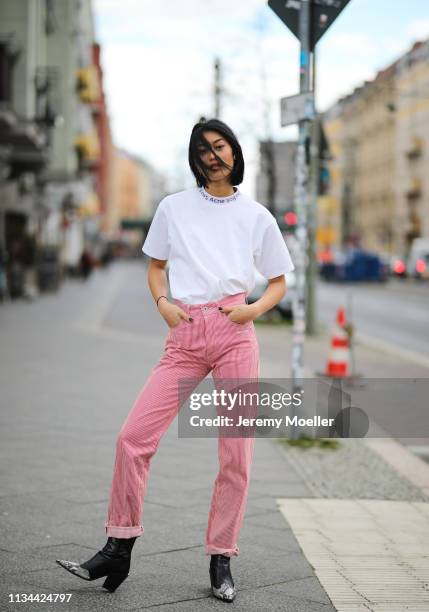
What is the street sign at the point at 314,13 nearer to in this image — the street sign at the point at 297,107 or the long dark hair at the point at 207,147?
the street sign at the point at 297,107

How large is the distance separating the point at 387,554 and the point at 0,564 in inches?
68.4

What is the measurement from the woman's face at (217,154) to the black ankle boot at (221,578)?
4.92ft

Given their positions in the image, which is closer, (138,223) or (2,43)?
(2,43)

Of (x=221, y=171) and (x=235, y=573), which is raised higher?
(x=221, y=171)

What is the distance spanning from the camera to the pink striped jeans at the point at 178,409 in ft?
13.0

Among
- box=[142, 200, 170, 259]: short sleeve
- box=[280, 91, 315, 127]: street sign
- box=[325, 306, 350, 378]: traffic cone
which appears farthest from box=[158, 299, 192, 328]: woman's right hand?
box=[325, 306, 350, 378]: traffic cone

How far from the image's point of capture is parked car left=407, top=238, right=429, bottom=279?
57.8 meters

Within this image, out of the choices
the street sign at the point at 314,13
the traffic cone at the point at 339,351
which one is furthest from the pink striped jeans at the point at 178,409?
the traffic cone at the point at 339,351

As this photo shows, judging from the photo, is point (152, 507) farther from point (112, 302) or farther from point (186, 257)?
point (112, 302)

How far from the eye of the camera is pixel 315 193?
59.1 ft

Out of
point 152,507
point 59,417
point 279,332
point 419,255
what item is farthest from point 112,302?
point 419,255

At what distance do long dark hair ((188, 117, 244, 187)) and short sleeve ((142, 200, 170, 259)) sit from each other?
196 millimetres

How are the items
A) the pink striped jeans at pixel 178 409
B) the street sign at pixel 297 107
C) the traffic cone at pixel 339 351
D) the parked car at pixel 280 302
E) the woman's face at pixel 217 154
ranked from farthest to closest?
the parked car at pixel 280 302 → the traffic cone at pixel 339 351 → the street sign at pixel 297 107 → the woman's face at pixel 217 154 → the pink striped jeans at pixel 178 409

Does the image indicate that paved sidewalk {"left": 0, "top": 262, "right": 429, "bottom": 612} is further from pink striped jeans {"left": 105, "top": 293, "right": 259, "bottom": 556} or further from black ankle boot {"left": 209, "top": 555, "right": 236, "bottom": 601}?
pink striped jeans {"left": 105, "top": 293, "right": 259, "bottom": 556}
